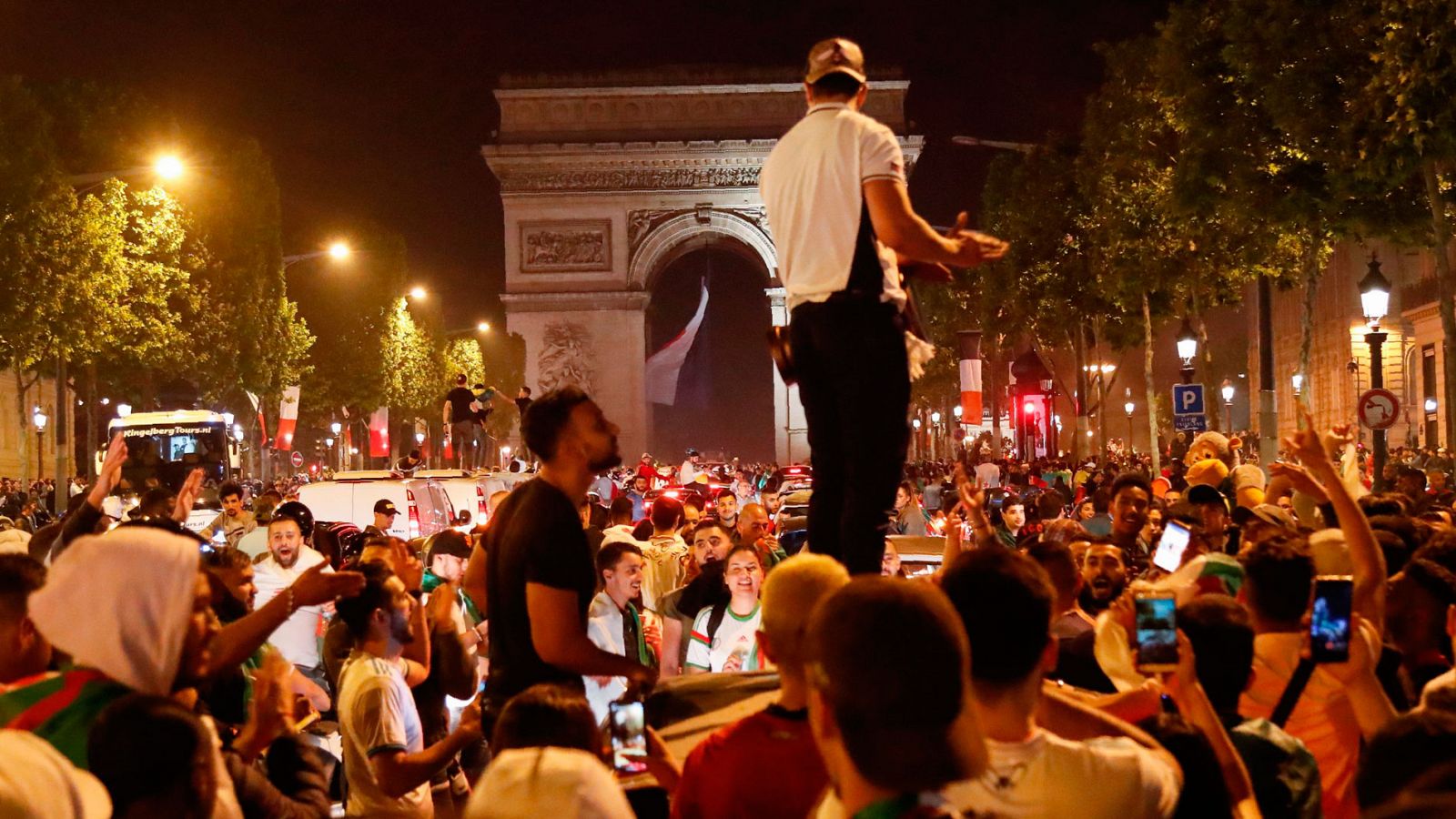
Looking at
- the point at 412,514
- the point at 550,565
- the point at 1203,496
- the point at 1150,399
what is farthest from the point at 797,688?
the point at 1150,399

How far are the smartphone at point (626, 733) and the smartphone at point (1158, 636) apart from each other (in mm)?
1017

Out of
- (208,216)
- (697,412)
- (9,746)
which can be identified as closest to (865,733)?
(9,746)

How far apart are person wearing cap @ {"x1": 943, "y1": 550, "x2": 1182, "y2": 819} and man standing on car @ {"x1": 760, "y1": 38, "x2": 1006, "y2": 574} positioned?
1.62 m

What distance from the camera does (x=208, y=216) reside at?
4453cm

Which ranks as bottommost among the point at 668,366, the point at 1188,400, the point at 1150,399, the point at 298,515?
the point at 298,515

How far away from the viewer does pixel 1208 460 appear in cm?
1062

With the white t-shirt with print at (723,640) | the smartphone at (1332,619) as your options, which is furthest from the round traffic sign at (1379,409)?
the smartphone at (1332,619)

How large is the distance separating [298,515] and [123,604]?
731cm

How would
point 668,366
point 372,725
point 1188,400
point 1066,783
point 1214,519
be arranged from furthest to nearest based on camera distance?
point 668,366
point 1188,400
point 1214,519
point 372,725
point 1066,783

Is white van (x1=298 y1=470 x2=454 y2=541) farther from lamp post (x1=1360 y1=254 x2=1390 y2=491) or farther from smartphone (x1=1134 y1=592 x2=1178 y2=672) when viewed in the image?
smartphone (x1=1134 y1=592 x2=1178 y2=672)

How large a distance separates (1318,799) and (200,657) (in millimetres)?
2402

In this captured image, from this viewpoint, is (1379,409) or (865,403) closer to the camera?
(865,403)

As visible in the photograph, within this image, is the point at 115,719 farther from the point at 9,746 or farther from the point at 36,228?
the point at 36,228

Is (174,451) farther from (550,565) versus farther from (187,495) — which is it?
(550,565)
